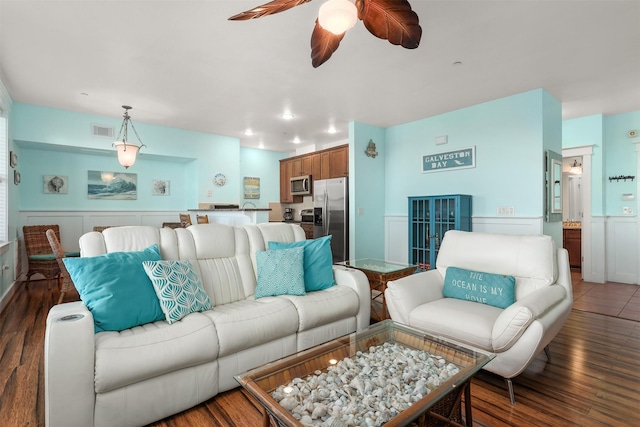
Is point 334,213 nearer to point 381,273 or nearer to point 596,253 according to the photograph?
point 381,273

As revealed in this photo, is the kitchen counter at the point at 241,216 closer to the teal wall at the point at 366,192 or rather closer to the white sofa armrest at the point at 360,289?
the teal wall at the point at 366,192

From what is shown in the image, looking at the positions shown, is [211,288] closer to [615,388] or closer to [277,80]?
[277,80]

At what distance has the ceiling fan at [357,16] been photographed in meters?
1.56

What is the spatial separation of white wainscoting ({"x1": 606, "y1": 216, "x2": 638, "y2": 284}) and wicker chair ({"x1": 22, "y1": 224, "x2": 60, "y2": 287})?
8242 millimetres

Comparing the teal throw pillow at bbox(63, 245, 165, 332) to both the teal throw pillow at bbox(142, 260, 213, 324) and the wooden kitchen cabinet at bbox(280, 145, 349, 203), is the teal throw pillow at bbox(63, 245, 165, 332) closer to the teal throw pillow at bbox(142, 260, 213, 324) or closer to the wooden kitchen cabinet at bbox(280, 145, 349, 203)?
the teal throw pillow at bbox(142, 260, 213, 324)

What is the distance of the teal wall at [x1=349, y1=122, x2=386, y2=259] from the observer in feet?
17.2

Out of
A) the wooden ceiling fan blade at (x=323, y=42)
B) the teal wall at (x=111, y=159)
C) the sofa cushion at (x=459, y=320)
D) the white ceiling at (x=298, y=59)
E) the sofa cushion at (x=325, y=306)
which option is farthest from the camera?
the teal wall at (x=111, y=159)

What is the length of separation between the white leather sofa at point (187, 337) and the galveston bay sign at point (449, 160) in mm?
2832

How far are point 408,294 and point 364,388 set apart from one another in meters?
1.16

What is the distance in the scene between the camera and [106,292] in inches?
72.1

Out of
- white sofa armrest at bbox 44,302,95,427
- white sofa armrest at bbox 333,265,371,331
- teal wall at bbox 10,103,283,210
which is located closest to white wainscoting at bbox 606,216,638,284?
white sofa armrest at bbox 333,265,371,331

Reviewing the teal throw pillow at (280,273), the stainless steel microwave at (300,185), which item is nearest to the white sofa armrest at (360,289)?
the teal throw pillow at (280,273)

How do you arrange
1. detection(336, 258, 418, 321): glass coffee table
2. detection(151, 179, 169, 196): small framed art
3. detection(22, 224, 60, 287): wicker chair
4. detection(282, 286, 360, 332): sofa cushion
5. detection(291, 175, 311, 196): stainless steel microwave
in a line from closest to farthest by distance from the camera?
detection(282, 286, 360, 332): sofa cushion < detection(336, 258, 418, 321): glass coffee table < detection(22, 224, 60, 287): wicker chair < detection(151, 179, 169, 196): small framed art < detection(291, 175, 311, 196): stainless steel microwave

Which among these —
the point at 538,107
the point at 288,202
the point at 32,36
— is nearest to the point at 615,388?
the point at 538,107
